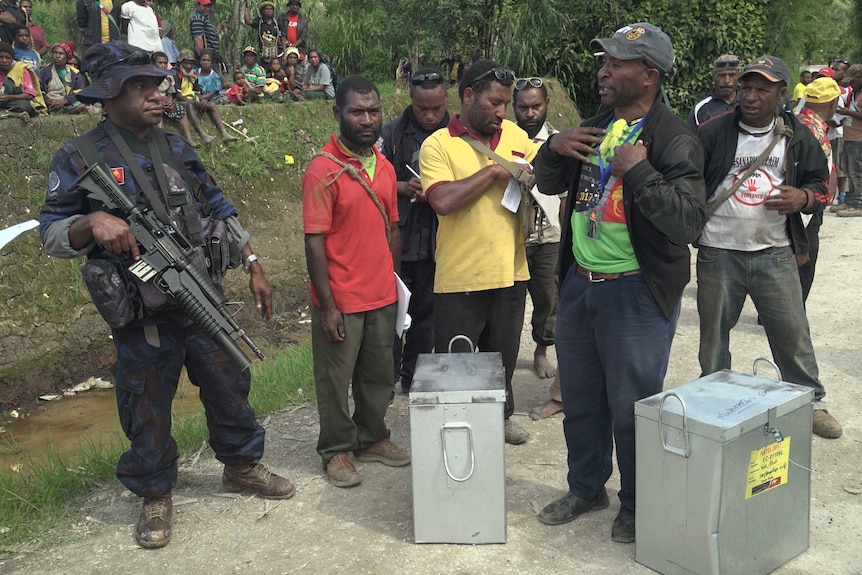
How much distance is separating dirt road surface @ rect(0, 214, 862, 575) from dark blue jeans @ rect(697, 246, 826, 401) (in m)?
0.52

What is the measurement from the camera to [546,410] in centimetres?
516

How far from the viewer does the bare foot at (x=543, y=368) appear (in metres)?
5.89

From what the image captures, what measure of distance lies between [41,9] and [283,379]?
1275 cm

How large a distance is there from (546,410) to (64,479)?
2.81 meters

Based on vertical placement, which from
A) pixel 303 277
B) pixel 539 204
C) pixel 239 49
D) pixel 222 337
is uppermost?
pixel 239 49

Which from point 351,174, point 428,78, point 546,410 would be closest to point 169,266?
point 351,174

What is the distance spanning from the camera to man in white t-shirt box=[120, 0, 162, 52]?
10812 mm

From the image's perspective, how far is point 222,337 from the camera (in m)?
3.75

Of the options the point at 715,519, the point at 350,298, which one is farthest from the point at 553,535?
the point at 350,298

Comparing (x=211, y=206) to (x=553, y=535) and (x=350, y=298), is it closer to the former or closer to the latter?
(x=350, y=298)

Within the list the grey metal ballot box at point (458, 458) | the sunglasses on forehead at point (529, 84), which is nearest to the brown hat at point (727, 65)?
the sunglasses on forehead at point (529, 84)

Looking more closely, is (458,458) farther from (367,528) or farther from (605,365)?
(605,365)

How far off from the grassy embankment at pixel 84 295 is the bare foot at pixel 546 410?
165 cm

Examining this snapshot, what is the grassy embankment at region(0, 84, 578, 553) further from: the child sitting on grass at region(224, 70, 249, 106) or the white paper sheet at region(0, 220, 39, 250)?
the white paper sheet at region(0, 220, 39, 250)
